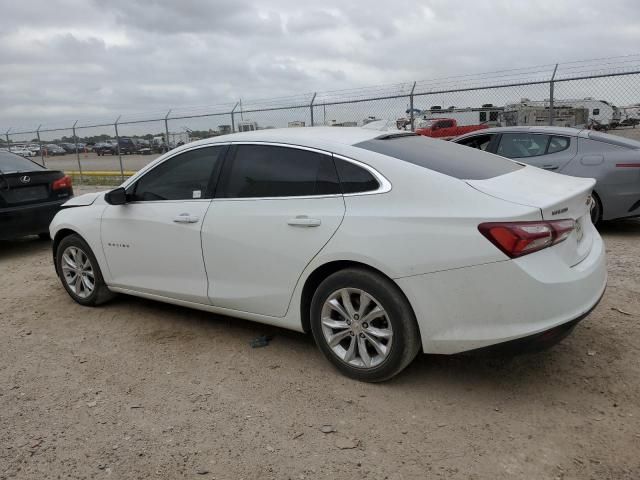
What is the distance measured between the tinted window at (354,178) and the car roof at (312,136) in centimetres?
21

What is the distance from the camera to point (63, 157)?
2562 cm

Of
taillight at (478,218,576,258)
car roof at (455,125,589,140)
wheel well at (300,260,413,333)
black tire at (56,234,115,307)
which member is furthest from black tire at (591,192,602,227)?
black tire at (56,234,115,307)

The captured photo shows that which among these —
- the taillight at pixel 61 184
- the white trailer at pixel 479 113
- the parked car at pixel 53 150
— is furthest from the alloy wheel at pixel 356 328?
the parked car at pixel 53 150

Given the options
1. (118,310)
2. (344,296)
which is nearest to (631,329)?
(344,296)

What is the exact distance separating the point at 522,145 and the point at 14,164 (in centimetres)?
711

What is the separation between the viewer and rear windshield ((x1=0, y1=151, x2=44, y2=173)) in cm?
748

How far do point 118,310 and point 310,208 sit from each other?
2464mm

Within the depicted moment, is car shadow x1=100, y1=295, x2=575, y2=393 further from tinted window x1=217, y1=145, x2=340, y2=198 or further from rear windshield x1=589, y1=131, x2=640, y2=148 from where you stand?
rear windshield x1=589, y1=131, x2=640, y2=148

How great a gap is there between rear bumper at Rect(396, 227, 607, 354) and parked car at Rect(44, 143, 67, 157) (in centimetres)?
2361

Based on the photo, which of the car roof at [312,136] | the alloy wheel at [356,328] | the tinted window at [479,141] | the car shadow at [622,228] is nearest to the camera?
the alloy wheel at [356,328]

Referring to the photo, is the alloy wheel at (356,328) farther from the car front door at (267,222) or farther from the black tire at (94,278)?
the black tire at (94,278)

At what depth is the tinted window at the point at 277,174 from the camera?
11.4 feet

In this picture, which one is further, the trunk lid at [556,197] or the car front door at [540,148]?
the car front door at [540,148]

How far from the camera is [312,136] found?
12.2ft
